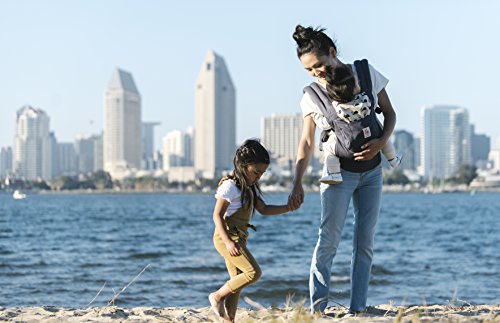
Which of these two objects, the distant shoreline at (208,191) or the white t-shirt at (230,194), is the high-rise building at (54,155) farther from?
the white t-shirt at (230,194)

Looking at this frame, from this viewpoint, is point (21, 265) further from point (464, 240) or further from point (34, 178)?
point (34, 178)

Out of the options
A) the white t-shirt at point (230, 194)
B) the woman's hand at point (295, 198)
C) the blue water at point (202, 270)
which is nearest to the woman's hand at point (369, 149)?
the woman's hand at point (295, 198)

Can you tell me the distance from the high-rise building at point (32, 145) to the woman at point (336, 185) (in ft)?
530

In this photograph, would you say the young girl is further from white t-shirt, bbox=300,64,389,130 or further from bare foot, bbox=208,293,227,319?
white t-shirt, bbox=300,64,389,130

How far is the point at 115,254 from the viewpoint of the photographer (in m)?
18.5

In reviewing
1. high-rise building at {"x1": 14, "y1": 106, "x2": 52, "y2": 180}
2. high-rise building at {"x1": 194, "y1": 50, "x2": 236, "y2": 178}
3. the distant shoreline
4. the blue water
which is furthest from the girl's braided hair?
high-rise building at {"x1": 194, "y1": 50, "x2": 236, "y2": 178}

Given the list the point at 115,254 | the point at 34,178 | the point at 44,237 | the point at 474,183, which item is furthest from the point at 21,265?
the point at 34,178

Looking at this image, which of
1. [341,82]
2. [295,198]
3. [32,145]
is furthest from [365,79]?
[32,145]

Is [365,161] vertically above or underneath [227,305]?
above

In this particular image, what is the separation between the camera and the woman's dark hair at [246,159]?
4.93 metres

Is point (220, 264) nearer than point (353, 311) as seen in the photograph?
No

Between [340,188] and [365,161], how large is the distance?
22cm

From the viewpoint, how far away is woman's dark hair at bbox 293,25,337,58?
5039 millimetres

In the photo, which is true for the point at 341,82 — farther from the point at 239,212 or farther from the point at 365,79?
the point at 239,212
